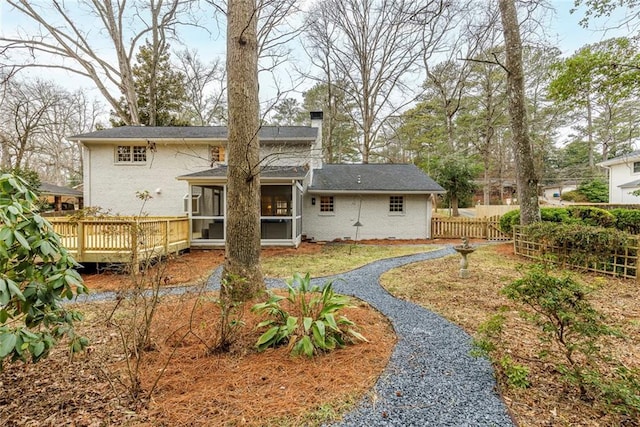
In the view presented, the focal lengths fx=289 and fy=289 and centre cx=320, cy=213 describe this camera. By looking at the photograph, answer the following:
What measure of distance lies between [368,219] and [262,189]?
5.28m

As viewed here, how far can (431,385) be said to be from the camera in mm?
2775

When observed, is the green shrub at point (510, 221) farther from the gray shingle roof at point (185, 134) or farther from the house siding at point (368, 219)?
the gray shingle roof at point (185, 134)

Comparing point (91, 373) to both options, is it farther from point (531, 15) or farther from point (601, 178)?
point (601, 178)

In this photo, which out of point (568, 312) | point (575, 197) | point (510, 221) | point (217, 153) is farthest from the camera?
point (575, 197)

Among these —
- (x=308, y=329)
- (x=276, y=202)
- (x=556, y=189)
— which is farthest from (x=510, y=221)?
(x=556, y=189)

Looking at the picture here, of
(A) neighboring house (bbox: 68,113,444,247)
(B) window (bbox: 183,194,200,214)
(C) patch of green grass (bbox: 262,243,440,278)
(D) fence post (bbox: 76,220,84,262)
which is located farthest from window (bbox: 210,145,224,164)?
(D) fence post (bbox: 76,220,84,262)

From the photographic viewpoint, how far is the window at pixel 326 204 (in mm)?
14203

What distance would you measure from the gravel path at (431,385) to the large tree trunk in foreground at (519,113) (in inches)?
283

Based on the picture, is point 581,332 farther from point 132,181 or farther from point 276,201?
point 132,181

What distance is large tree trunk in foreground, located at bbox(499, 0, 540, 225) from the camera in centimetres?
909

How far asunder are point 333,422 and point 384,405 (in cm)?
50

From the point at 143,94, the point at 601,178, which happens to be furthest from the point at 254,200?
the point at 601,178

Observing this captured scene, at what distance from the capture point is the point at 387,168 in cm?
1686

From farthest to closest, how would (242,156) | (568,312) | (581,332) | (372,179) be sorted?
(372,179), (242,156), (568,312), (581,332)
